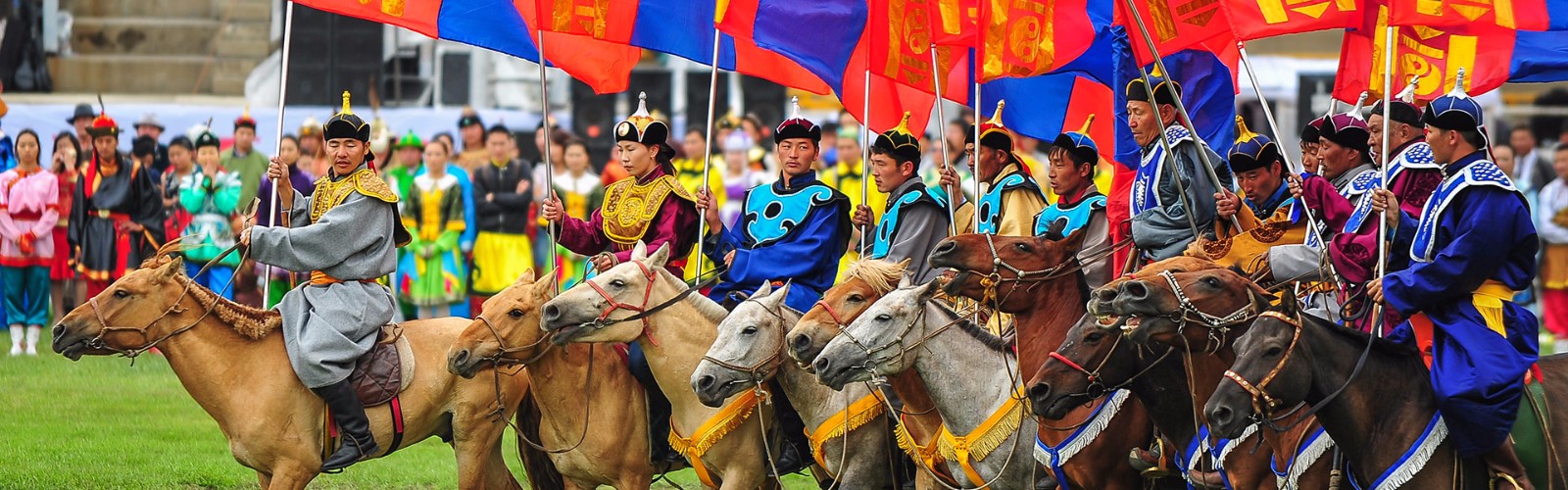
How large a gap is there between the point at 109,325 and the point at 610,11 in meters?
3.58

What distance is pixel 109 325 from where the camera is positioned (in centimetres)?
950

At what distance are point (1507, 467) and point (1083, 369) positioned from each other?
5.38 feet

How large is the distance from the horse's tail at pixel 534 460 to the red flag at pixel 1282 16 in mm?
4165

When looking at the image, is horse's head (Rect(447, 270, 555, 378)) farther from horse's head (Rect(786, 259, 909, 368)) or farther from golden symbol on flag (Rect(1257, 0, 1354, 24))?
golden symbol on flag (Rect(1257, 0, 1354, 24))

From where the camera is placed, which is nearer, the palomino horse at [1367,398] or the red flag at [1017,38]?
the palomino horse at [1367,398]

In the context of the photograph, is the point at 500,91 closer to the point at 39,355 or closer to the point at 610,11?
the point at 39,355

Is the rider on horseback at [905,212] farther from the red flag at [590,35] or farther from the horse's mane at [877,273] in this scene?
the red flag at [590,35]

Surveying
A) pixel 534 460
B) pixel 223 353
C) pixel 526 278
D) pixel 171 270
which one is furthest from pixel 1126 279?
pixel 171 270

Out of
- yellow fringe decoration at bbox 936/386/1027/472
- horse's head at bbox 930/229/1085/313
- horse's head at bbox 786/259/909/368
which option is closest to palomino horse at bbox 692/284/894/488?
horse's head at bbox 786/259/909/368

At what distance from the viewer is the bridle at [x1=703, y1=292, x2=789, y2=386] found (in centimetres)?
882

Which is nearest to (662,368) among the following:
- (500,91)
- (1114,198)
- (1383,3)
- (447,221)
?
(1114,198)

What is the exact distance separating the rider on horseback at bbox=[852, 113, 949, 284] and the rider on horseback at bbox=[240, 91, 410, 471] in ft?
8.27

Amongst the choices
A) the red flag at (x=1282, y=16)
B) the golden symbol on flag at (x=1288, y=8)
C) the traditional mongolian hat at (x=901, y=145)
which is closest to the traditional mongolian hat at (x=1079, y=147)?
the traditional mongolian hat at (x=901, y=145)

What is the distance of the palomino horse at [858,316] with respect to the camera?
8.62 m
